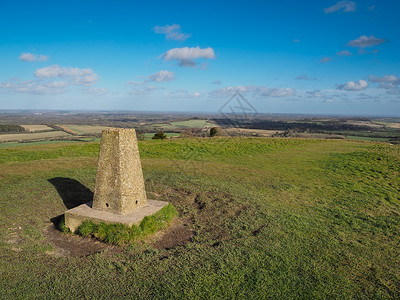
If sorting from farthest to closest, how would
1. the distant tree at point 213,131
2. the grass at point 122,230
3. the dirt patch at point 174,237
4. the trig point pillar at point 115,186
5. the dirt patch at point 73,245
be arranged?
the distant tree at point 213,131, the trig point pillar at point 115,186, the dirt patch at point 174,237, the grass at point 122,230, the dirt patch at point 73,245

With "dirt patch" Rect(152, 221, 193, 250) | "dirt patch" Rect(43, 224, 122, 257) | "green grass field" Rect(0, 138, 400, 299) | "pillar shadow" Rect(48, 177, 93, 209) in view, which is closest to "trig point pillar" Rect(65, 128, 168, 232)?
"dirt patch" Rect(43, 224, 122, 257)

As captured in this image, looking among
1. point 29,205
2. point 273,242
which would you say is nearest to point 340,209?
point 273,242

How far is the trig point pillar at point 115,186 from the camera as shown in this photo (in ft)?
25.4

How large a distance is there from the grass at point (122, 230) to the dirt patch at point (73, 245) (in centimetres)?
17

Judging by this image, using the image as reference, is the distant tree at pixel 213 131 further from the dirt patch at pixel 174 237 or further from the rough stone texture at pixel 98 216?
the rough stone texture at pixel 98 216

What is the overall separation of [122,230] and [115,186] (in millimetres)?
1462

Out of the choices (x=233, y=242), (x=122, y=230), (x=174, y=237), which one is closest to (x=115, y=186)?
(x=122, y=230)

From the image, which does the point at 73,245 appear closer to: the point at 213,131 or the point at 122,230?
the point at 122,230

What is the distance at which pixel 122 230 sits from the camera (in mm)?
7078

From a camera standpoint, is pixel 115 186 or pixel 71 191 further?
pixel 71 191

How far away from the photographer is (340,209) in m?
9.55

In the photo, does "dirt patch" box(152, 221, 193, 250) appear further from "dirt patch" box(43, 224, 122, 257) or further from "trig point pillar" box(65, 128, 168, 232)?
"dirt patch" box(43, 224, 122, 257)

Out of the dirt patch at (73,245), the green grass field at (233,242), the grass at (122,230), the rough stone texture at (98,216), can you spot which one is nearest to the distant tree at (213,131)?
the green grass field at (233,242)

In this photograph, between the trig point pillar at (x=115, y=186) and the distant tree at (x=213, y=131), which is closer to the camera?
the trig point pillar at (x=115, y=186)
